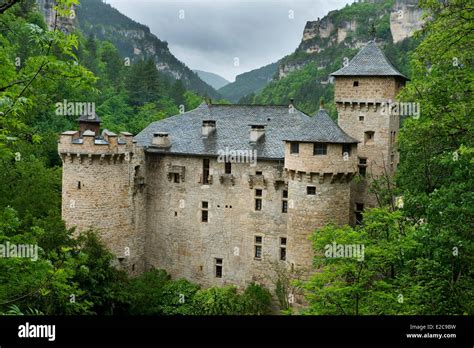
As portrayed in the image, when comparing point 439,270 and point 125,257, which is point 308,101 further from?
point 439,270

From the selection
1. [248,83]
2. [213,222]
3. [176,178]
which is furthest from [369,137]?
[248,83]

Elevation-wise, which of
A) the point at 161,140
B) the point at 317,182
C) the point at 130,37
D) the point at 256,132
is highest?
the point at 130,37

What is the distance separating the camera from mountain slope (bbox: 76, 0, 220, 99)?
412 feet

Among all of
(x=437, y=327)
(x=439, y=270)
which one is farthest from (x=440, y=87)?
(x=437, y=327)

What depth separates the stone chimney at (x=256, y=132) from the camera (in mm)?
36156

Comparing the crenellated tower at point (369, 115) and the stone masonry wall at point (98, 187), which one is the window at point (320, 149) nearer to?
the crenellated tower at point (369, 115)

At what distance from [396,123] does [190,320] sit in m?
31.1

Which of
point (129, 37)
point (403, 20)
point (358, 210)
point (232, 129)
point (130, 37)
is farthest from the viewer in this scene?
point (403, 20)

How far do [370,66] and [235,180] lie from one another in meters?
10.4

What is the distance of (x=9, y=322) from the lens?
7.15 m

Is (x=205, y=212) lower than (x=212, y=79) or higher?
lower

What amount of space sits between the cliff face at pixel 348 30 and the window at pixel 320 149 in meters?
85.3

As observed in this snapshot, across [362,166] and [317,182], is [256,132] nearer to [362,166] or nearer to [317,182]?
[317,182]

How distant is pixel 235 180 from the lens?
3641cm
